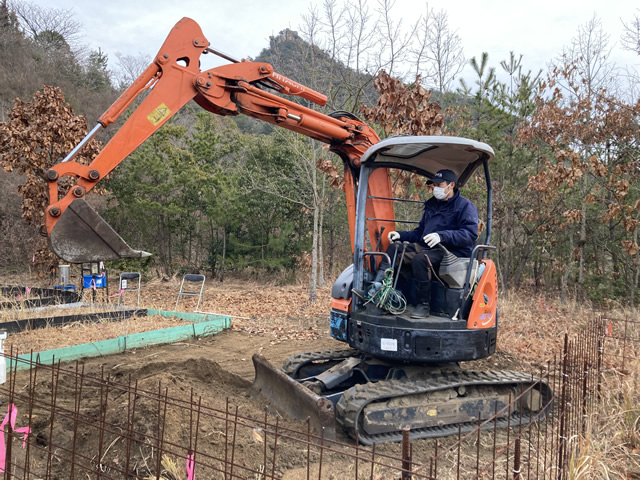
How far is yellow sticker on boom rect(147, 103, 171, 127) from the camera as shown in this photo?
4676 mm

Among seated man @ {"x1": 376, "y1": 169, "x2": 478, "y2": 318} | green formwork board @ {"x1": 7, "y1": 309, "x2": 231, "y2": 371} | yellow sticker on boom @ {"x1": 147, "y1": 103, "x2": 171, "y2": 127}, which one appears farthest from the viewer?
green formwork board @ {"x1": 7, "y1": 309, "x2": 231, "y2": 371}

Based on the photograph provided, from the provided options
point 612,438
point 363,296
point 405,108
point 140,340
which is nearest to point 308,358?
point 363,296

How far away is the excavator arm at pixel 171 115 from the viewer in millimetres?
4184

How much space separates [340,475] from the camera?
3.51 meters

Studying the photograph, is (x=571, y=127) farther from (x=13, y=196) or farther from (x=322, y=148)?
(x=13, y=196)

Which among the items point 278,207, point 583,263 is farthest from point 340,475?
point 278,207

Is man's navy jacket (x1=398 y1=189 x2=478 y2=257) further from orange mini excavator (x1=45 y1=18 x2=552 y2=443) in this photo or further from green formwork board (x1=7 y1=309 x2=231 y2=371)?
green formwork board (x1=7 y1=309 x2=231 y2=371)

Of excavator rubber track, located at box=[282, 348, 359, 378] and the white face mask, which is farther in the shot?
excavator rubber track, located at box=[282, 348, 359, 378]

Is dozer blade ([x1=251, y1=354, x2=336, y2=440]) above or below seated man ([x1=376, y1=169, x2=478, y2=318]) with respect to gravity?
below

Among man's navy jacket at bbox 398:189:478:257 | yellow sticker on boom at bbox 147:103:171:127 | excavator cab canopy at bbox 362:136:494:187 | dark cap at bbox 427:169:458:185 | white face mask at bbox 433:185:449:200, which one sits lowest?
man's navy jacket at bbox 398:189:478:257

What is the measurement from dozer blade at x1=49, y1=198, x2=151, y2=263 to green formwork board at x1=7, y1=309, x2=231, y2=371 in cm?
195

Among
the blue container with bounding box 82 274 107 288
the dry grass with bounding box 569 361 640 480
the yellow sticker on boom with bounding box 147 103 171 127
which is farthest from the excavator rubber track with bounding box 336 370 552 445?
the blue container with bounding box 82 274 107 288

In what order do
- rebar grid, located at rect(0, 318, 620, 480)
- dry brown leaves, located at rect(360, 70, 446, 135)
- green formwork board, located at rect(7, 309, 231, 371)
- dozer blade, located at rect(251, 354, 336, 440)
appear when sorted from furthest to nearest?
dry brown leaves, located at rect(360, 70, 446, 135) → green formwork board, located at rect(7, 309, 231, 371) → dozer blade, located at rect(251, 354, 336, 440) → rebar grid, located at rect(0, 318, 620, 480)

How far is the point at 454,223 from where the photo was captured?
4.77 metres
